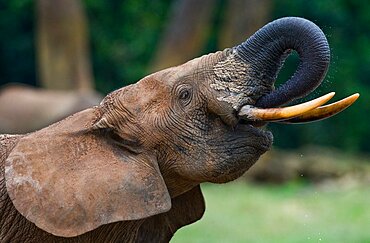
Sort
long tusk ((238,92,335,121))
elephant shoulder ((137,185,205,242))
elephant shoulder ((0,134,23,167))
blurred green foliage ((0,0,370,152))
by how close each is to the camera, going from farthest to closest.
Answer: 1. blurred green foliage ((0,0,370,152))
2. elephant shoulder ((137,185,205,242))
3. elephant shoulder ((0,134,23,167))
4. long tusk ((238,92,335,121))

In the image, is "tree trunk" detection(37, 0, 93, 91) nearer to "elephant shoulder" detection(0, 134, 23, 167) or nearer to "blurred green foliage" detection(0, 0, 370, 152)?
"blurred green foliage" detection(0, 0, 370, 152)

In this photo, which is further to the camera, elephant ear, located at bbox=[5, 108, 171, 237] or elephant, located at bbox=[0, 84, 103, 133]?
elephant, located at bbox=[0, 84, 103, 133]

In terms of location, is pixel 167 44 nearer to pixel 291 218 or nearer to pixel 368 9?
pixel 291 218

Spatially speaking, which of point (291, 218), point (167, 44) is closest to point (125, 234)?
point (291, 218)

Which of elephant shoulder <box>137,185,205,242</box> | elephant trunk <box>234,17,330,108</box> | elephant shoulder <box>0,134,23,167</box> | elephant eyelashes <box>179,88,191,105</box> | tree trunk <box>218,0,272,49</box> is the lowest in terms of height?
tree trunk <box>218,0,272,49</box>

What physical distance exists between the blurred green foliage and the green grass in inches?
308

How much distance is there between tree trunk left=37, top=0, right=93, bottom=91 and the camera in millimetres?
20391

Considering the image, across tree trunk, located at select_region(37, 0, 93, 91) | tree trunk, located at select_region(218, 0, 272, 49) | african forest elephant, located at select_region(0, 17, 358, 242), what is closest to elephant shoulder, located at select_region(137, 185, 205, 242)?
african forest elephant, located at select_region(0, 17, 358, 242)

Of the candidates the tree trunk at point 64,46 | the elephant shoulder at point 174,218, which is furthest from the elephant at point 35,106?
the elephant shoulder at point 174,218

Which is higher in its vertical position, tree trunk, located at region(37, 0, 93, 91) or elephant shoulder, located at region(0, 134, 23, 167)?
elephant shoulder, located at region(0, 134, 23, 167)

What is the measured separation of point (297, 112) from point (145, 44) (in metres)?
23.4

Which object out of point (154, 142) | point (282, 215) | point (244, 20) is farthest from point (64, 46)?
point (154, 142)

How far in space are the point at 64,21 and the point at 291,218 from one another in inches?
279

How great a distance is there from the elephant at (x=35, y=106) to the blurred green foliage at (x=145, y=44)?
8.28 m
